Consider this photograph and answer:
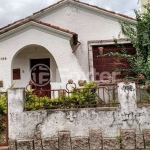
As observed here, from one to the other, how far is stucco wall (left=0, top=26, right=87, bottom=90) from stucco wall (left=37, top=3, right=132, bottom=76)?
5.81ft

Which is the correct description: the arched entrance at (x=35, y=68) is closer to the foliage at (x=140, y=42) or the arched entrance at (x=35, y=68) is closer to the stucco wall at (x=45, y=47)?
the stucco wall at (x=45, y=47)

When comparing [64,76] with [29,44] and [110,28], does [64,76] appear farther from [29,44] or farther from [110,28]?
[110,28]

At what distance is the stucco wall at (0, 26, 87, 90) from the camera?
30.3 feet

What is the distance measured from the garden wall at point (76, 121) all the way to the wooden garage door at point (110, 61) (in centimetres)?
484

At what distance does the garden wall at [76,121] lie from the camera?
6.03 meters

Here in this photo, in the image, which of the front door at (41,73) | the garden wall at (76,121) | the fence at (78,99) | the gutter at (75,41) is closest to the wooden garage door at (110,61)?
the gutter at (75,41)

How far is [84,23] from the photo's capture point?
11312 millimetres

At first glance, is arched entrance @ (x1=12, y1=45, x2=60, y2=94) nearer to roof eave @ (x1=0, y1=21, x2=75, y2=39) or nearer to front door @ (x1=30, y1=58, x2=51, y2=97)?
front door @ (x1=30, y1=58, x2=51, y2=97)

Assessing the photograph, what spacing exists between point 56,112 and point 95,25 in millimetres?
6236

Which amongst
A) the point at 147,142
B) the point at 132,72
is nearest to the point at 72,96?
the point at 147,142

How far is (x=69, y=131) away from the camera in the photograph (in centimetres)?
607

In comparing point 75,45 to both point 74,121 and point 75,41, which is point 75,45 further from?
point 74,121

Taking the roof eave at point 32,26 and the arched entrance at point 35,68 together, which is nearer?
the roof eave at point 32,26

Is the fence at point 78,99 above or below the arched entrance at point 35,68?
below
